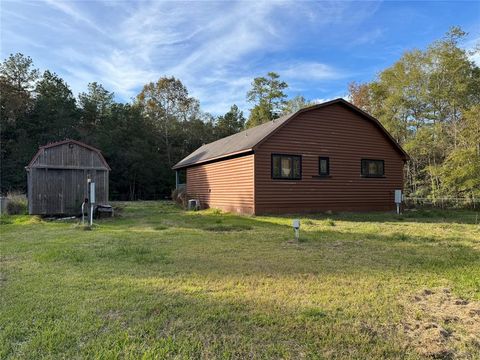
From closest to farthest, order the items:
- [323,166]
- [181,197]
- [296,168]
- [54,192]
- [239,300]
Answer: [239,300], [54,192], [296,168], [323,166], [181,197]

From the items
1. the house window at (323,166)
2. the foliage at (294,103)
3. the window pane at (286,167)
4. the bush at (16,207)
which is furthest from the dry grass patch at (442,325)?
the foliage at (294,103)

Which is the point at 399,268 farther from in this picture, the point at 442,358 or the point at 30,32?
the point at 30,32

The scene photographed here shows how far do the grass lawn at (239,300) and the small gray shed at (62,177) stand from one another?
724 centimetres

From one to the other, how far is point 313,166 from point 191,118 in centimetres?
2855

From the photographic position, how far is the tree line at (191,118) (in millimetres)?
21438

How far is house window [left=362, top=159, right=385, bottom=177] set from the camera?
56.5ft

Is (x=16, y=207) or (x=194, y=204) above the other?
(x=16, y=207)

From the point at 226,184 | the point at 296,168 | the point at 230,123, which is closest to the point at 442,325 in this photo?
the point at 296,168

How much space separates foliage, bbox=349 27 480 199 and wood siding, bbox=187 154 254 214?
37.8ft

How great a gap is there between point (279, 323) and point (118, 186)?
33580 mm

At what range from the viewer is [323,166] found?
16.2 m

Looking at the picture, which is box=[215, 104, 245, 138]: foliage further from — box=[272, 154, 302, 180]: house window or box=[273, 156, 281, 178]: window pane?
box=[273, 156, 281, 178]: window pane

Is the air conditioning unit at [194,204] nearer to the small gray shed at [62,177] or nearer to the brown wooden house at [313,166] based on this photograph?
the brown wooden house at [313,166]

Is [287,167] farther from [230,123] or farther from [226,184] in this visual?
[230,123]
